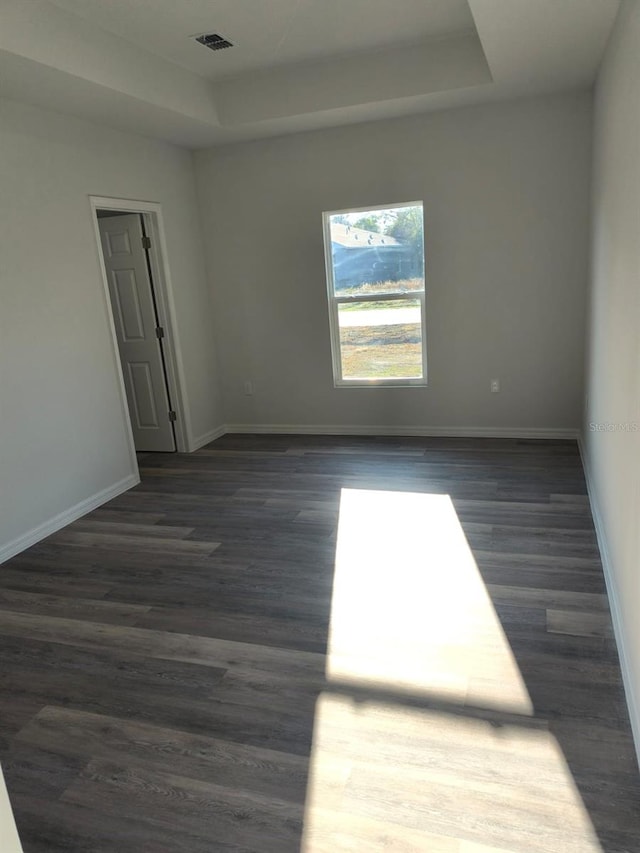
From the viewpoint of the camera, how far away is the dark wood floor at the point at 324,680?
1.74 meters

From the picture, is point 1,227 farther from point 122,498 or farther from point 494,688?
point 494,688

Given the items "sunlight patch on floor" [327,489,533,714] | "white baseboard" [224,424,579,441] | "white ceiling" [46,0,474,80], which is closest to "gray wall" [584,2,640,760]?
"sunlight patch on floor" [327,489,533,714]

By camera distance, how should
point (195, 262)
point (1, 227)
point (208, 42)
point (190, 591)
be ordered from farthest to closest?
point (195, 262) → point (208, 42) → point (1, 227) → point (190, 591)

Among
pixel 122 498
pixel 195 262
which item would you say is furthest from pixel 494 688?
pixel 195 262

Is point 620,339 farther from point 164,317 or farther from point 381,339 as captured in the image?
point 164,317

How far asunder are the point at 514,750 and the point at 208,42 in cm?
408

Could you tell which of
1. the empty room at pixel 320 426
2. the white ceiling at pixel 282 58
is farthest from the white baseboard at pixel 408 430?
the white ceiling at pixel 282 58

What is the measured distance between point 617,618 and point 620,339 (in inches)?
45.0

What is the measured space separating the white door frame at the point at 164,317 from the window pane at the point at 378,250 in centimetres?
144

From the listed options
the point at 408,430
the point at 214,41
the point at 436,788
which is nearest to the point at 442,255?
the point at 408,430

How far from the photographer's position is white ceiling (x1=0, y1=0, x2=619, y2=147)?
3047 millimetres

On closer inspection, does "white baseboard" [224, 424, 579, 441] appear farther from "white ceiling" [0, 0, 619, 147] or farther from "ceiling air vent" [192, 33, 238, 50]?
"ceiling air vent" [192, 33, 238, 50]

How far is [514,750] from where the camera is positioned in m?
1.92

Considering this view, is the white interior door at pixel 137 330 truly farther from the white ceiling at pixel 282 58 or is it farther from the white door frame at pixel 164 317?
the white ceiling at pixel 282 58
